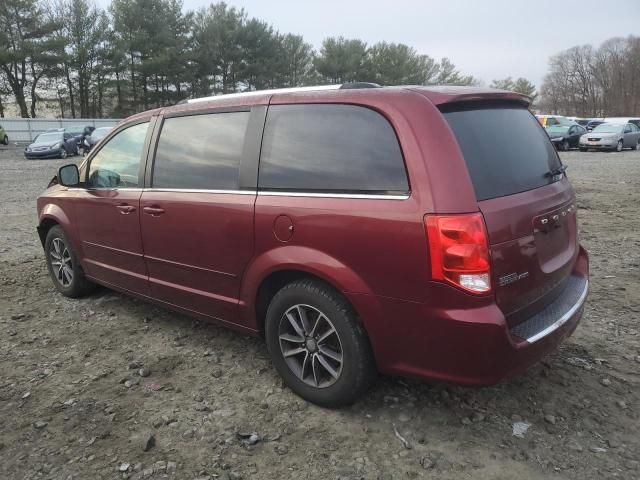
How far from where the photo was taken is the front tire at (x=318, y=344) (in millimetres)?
2869

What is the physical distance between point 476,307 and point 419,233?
0.43 metres

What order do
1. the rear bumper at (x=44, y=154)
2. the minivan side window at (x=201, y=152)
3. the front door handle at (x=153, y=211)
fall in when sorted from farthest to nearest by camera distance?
the rear bumper at (x=44, y=154), the front door handle at (x=153, y=211), the minivan side window at (x=201, y=152)

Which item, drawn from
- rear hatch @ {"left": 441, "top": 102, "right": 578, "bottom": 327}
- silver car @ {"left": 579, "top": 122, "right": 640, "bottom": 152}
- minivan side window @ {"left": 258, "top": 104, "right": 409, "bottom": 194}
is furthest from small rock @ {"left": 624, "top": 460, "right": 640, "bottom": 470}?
silver car @ {"left": 579, "top": 122, "right": 640, "bottom": 152}

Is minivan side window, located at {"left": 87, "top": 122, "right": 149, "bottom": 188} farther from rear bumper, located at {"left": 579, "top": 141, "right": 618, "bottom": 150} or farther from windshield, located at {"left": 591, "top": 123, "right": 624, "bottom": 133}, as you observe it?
windshield, located at {"left": 591, "top": 123, "right": 624, "bottom": 133}

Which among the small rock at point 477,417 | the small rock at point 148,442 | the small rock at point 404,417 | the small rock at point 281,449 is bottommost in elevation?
the small rock at point 281,449

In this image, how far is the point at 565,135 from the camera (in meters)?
28.2

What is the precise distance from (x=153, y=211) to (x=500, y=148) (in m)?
2.35

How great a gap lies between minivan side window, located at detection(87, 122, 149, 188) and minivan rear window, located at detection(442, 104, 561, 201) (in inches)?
96.8

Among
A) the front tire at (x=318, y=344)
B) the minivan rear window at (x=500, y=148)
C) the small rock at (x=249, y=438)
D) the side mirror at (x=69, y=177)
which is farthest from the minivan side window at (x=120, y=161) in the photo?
the minivan rear window at (x=500, y=148)

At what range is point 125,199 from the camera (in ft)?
13.4

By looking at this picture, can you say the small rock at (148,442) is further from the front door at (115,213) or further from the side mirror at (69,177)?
the side mirror at (69,177)

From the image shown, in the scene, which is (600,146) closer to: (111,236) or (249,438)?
(111,236)

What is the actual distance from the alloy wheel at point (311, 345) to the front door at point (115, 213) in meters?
1.45

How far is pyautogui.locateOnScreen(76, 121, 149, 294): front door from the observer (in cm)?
406
